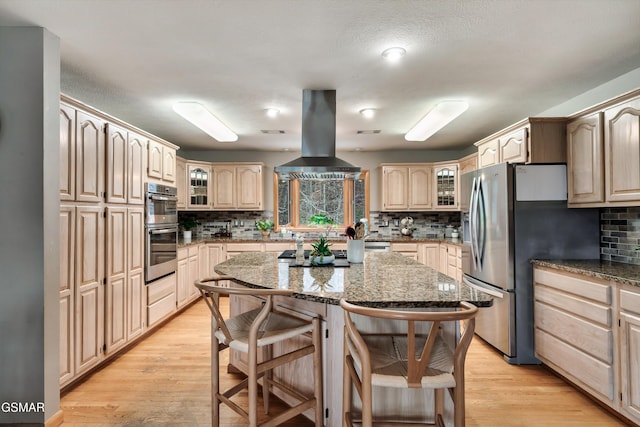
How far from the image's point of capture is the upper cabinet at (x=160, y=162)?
3.58 metres

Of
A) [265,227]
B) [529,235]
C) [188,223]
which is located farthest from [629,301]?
[188,223]

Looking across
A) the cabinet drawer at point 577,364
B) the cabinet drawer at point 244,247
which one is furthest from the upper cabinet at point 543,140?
the cabinet drawer at point 244,247

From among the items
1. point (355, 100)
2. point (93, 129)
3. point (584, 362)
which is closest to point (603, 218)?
point (584, 362)

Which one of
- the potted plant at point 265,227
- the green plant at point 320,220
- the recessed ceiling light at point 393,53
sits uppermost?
the recessed ceiling light at point 393,53

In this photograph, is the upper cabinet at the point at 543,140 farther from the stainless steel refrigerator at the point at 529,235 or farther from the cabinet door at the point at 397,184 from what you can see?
the cabinet door at the point at 397,184

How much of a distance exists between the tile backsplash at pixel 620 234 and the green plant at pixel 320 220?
3.64 metres

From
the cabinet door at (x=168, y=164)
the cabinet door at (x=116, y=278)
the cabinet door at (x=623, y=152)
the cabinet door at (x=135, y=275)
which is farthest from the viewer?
the cabinet door at (x=168, y=164)

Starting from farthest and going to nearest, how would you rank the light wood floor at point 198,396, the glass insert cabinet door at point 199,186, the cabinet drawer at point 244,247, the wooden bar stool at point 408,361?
the glass insert cabinet door at point 199,186, the cabinet drawer at point 244,247, the light wood floor at point 198,396, the wooden bar stool at point 408,361

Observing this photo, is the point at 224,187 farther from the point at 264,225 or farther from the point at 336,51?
the point at 336,51

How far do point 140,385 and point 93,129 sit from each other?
196cm

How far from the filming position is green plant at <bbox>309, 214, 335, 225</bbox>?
571 centimetres

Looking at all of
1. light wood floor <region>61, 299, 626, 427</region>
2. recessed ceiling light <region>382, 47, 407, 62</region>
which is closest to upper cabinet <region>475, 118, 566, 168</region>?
recessed ceiling light <region>382, 47, 407, 62</region>

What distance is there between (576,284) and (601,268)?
0.20m

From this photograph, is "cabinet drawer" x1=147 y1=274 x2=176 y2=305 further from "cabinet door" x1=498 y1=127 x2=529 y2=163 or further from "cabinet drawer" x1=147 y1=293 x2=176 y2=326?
"cabinet door" x1=498 y1=127 x2=529 y2=163
